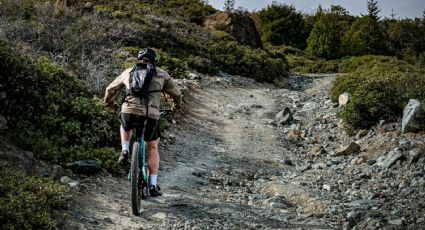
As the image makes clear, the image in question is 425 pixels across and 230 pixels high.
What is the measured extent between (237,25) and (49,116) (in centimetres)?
2744

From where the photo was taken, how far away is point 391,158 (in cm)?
940

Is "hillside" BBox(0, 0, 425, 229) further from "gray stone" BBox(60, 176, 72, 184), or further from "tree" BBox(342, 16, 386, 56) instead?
"tree" BBox(342, 16, 386, 56)

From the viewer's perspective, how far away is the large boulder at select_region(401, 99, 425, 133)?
1045 cm

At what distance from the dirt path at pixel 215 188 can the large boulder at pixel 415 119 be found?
2919mm

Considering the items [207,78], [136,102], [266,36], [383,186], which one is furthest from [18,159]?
[266,36]

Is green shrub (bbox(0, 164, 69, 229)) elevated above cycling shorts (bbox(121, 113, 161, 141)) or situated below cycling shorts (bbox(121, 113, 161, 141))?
below

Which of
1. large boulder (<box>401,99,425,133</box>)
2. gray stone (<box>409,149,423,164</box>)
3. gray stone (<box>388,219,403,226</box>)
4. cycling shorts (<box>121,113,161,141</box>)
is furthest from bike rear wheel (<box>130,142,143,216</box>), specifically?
large boulder (<box>401,99,425,133</box>)

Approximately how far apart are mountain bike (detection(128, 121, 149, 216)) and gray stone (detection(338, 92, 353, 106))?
10351mm

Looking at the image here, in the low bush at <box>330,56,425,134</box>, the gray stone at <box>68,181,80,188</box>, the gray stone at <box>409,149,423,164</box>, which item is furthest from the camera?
the low bush at <box>330,56,425,134</box>

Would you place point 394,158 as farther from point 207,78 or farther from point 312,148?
point 207,78

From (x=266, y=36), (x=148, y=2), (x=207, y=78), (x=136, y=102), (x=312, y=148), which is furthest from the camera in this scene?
(x=266, y=36)

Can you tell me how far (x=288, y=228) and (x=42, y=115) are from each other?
4.71 meters

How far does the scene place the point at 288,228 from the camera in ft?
20.8

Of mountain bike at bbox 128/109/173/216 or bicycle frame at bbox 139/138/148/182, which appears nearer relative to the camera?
mountain bike at bbox 128/109/173/216
